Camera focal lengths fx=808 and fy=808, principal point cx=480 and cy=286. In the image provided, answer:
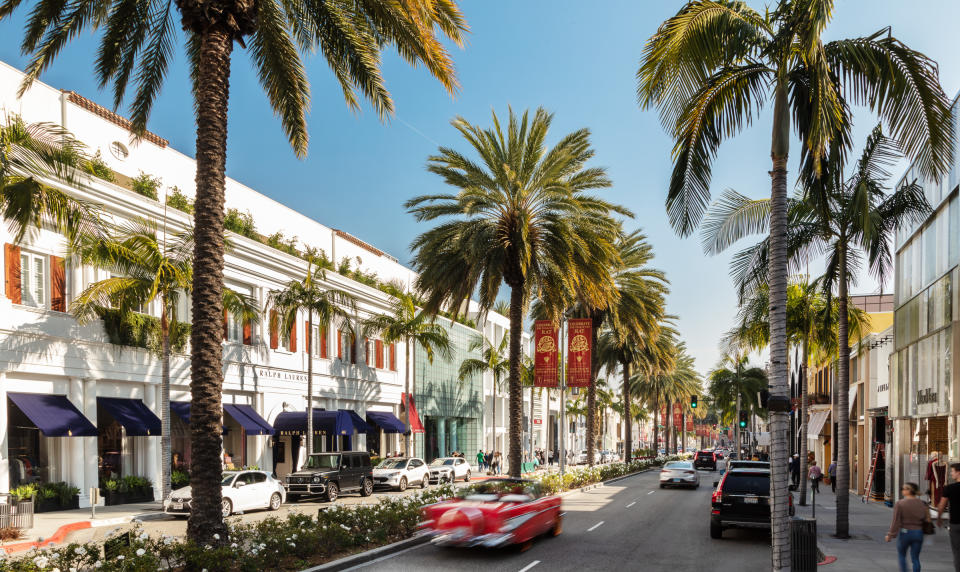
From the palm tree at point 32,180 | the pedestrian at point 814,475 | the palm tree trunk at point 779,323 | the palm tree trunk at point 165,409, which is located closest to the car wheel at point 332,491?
the palm tree trunk at point 165,409

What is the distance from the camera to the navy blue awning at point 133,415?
2894 centimetres

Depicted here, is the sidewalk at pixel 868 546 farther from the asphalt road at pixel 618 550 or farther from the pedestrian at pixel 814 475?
the asphalt road at pixel 618 550

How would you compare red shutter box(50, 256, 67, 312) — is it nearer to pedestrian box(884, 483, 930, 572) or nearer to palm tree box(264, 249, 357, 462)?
palm tree box(264, 249, 357, 462)

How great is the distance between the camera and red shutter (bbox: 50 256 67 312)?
27.1 meters

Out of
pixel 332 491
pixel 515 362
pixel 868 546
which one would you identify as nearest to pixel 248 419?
pixel 332 491

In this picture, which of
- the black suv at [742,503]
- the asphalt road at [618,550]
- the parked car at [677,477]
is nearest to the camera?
the asphalt road at [618,550]

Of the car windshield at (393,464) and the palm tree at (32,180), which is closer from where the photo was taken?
the palm tree at (32,180)

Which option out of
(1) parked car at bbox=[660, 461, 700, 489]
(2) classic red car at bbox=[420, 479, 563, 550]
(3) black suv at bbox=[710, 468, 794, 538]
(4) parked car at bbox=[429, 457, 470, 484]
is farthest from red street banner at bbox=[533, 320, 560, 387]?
(4) parked car at bbox=[429, 457, 470, 484]

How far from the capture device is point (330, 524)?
1562cm

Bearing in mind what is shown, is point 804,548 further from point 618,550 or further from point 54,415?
point 54,415

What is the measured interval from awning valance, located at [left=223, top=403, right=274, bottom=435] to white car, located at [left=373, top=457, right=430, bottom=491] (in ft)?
18.1

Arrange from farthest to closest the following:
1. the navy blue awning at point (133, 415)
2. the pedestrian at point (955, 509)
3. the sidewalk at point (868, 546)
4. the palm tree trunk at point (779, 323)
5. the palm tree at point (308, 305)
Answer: the palm tree at point (308, 305) < the navy blue awning at point (133, 415) < the sidewalk at point (868, 546) < the pedestrian at point (955, 509) < the palm tree trunk at point (779, 323)

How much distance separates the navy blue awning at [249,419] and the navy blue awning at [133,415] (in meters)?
4.66

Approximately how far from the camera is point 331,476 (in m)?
32.0
